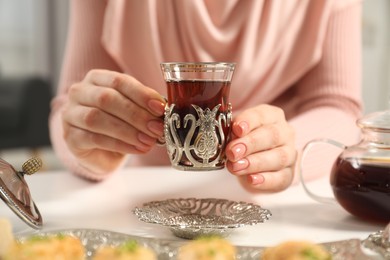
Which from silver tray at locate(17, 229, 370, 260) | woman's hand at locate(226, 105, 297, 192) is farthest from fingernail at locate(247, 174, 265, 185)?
silver tray at locate(17, 229, 370, 260)

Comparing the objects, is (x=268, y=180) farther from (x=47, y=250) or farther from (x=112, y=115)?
(x=47, y=250)

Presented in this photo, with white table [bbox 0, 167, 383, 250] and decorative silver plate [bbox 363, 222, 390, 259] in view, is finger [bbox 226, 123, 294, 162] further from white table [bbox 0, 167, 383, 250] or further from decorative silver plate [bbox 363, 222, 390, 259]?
decorative silver plate [bbox 363, 222, 390, 259]

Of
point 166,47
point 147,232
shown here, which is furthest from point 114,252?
point 166,47

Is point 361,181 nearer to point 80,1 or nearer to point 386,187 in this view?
point 386,187

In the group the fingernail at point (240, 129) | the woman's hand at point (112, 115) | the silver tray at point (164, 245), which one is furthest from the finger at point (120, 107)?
the silver tray at point (164, 245)

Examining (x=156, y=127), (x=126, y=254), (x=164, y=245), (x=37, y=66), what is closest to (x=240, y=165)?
(x=156, y=127)
